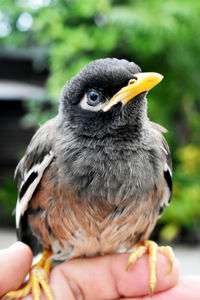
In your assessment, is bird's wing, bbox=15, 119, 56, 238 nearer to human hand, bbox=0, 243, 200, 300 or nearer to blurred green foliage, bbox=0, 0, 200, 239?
human hand, bbox=0, 243, 200, 300

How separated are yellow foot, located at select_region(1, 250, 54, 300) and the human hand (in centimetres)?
4

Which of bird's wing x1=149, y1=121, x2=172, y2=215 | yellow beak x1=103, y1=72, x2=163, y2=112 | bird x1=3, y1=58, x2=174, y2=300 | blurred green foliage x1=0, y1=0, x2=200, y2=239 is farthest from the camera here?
blurred green foliage x1=0, y1=0, x2=200, y2=239

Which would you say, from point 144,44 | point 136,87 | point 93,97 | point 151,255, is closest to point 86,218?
point 151,255

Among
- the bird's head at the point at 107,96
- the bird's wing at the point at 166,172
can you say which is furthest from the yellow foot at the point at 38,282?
the bird's head at the point at 107,96

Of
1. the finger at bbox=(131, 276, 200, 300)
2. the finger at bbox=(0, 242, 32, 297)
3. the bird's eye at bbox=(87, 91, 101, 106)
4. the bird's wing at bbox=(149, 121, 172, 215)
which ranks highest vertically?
the bird's eye at bbox=(87, 91, 101, 106)

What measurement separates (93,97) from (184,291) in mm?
1273

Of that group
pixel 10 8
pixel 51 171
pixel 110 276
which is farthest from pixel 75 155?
pixel 10 8

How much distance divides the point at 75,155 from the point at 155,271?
879 millimetres

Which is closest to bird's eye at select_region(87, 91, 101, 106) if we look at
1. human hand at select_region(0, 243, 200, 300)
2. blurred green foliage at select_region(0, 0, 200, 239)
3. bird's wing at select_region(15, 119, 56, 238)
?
bird's wing at select_region(15, 119, 56, 238)

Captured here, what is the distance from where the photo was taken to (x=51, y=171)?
2168 millimetres

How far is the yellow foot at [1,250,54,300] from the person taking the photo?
2183mm

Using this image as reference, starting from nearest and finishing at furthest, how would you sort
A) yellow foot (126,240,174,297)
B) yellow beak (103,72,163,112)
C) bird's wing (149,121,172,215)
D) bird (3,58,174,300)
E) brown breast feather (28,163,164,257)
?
yellow beak (103,72,163,112) < bird (3,58,174,300) < brown breast feather (28,163,164,257) < yellow foot (126,240,174,297) < bird's wing (149,121,172,215)

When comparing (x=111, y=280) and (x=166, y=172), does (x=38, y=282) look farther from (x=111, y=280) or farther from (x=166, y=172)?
(x=166, y=172)

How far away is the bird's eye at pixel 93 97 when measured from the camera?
6.54ft
